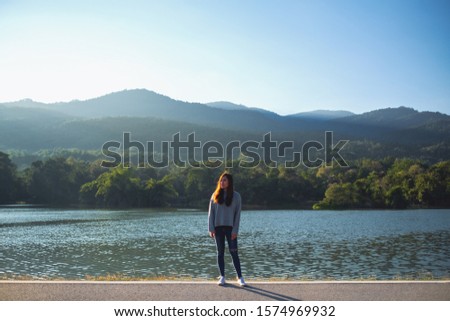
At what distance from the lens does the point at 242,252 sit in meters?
26.8

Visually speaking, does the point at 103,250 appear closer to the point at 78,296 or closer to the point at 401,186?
the point at 78,296

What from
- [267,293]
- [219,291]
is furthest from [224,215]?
[267,293]

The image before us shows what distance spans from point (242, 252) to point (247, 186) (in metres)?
68.4

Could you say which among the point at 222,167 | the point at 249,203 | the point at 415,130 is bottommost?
the point at 249,203

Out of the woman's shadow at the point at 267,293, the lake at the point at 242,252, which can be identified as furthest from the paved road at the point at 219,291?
the lake at the point at 242,252

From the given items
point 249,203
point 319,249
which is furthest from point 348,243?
point 249,203

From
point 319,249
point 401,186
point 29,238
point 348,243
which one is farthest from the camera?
point 401,186

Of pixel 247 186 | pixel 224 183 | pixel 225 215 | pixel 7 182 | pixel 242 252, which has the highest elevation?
pixel 224 183

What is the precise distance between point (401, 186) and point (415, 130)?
11679 cm

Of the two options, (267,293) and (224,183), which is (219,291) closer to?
(267,293)

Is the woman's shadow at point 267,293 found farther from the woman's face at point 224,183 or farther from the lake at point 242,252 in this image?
the lake at point 242,252

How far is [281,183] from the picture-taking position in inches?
3733
